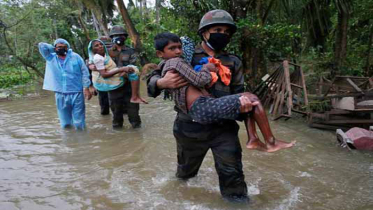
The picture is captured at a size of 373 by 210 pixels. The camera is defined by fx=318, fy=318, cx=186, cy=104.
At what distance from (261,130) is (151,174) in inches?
69.8

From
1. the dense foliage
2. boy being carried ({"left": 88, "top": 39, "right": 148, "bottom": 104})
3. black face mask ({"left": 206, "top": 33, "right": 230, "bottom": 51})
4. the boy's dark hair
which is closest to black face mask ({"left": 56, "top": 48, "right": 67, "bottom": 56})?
boy being carried ({"left": 88, "top": 39, "right": 148, "bottom": 104})

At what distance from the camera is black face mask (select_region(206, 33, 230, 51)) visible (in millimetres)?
2592

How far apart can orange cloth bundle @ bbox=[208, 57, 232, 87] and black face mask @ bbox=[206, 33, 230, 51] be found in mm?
171

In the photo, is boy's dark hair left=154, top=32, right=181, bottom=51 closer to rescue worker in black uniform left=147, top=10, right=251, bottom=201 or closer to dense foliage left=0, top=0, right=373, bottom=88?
rescue worker in black uniform left=147, top=10, right=251, bottom=201

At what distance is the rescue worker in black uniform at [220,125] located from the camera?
2604mm

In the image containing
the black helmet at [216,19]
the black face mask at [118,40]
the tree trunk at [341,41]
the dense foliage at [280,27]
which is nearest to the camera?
the black helmet at [216,19]

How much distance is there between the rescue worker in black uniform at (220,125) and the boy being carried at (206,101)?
6.5 inches

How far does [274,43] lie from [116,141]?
15.3 ft

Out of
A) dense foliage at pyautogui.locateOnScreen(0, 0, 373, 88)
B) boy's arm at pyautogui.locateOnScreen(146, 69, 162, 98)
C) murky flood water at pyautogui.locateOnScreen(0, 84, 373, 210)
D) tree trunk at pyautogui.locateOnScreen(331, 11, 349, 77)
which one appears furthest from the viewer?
tree trunk at pyautogui.locateOnScreen(331, 11, 349, 77)

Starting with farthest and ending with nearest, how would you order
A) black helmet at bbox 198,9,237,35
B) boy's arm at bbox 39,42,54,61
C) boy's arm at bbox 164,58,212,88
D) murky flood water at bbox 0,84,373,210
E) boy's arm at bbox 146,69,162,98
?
boy's arm at bbox 39,42,54,61 < murky flood water at bbox 0,84,373,210 < boy's arm at bbox 146,69,162,98 < black helmet at bbox 198,9,237,35 < boy's arm at bbox 164,58,212,88

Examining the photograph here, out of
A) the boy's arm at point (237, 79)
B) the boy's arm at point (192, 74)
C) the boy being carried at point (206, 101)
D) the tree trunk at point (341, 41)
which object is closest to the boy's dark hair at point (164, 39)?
the boy being carried at point (206, 101)

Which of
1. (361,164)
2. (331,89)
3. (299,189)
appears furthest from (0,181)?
(331,89)

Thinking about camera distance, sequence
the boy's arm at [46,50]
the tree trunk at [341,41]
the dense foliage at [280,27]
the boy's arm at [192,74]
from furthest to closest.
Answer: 1. the tree trunk at [341,41]
2. the dense foliage at [280,27]
3. the boy's arm at [46,50]
4. the boy's arm at [192,74]

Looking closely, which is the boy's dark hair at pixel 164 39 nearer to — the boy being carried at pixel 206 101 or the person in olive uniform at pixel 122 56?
the boy being carried at pixel 206 101
